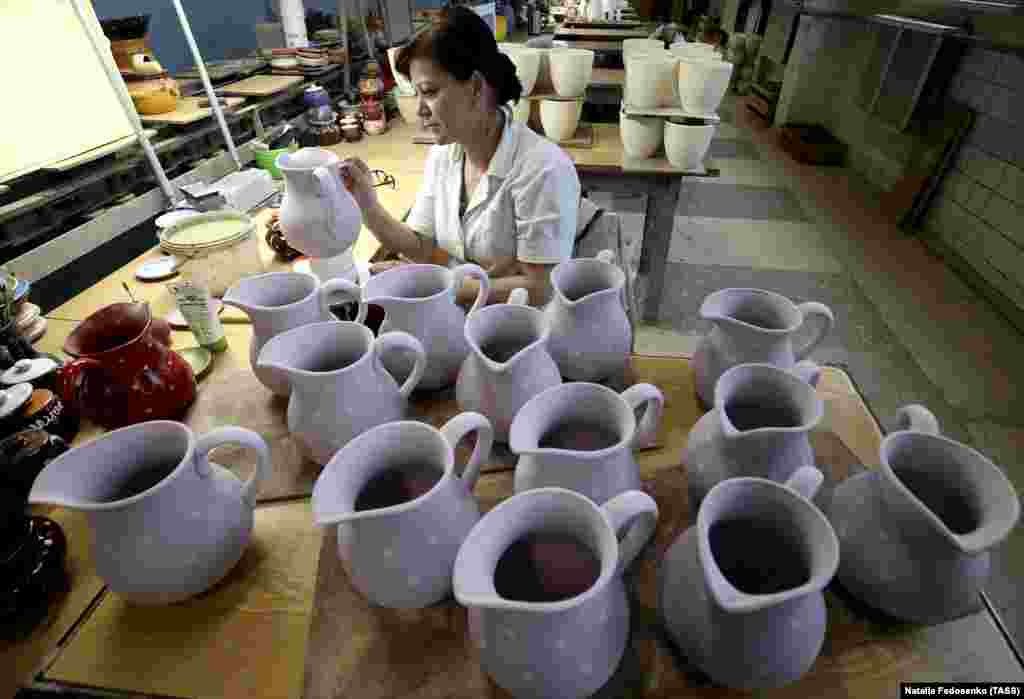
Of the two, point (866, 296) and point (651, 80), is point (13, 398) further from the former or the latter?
point (866, 296)

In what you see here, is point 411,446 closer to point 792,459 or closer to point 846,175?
point 792,459

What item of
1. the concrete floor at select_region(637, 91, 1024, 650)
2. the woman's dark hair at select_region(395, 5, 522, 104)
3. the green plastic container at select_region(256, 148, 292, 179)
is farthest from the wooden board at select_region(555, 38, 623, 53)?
the woman's dark hair at select_region(395, 5, 522, 104)

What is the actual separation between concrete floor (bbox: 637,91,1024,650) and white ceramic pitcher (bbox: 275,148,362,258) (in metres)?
1.85

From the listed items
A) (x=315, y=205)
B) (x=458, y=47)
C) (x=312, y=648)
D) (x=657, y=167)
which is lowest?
(x=657, y=167)

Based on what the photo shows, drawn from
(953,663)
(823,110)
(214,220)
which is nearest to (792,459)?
(953,663)

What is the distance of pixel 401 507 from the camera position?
0.56 metres

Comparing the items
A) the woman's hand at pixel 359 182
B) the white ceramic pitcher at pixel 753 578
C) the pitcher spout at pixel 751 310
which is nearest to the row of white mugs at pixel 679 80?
the woman's hand at pixel 359 182

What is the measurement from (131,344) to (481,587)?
78 centimetres

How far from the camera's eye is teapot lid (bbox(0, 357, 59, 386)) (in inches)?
36.1

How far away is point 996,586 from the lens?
66.0 inches

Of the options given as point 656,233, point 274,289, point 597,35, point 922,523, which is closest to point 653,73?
point 656,233

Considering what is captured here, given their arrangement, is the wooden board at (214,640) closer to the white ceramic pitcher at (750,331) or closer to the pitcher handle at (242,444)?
the pitcher handle at (242,444)

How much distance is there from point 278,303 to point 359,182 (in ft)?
1.86

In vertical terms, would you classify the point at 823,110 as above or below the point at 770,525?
below
